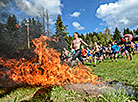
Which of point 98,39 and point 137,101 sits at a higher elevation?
point 98,39

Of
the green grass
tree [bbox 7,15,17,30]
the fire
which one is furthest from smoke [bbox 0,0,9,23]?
the green grass

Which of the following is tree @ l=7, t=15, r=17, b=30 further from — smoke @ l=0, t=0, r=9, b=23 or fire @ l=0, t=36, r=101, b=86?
fire @ l=0, t=36, r=101, b=86

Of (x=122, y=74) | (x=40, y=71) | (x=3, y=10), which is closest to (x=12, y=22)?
(x=3, y=10)

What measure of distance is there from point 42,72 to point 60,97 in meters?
1.84

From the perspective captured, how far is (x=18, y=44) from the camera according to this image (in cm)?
390

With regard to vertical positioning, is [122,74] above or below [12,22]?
below

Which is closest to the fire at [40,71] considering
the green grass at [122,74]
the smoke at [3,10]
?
the green grass at [122,74]

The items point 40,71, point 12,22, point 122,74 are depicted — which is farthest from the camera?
point 122,74

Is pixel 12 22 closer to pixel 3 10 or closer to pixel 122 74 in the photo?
pixel 3 10

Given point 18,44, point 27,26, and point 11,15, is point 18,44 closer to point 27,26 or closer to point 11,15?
point 27,26

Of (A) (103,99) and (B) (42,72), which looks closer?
(A) (103,99)

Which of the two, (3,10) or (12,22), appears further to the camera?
(12,22)

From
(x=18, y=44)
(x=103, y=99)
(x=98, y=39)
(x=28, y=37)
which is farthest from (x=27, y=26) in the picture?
(x=98, y=39)

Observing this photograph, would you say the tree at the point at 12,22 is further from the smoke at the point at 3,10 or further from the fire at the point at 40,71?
the fire at the point at 40,71
